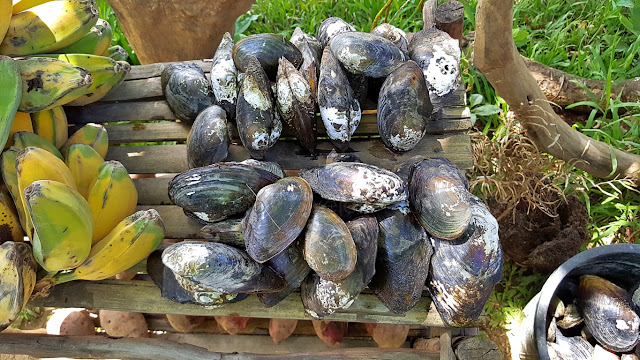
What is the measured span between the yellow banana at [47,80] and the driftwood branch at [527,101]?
0.97 m

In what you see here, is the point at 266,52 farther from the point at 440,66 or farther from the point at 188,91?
the point at 440,66

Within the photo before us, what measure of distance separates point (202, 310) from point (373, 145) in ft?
1.99

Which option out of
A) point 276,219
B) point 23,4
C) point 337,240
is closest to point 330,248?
point 337,240

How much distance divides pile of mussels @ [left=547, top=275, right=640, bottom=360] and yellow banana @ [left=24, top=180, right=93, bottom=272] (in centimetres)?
118

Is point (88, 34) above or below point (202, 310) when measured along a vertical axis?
above

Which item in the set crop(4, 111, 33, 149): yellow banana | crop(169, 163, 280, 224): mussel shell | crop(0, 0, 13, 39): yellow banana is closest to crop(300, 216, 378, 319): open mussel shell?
crop(169, 163, 280, 224): mussel shell

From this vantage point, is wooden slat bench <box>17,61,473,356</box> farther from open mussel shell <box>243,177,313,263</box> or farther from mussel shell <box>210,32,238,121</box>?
open mussel shell <box>243,177,313,263</box>

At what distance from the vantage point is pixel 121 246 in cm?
101

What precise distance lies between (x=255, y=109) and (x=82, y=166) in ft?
1.44

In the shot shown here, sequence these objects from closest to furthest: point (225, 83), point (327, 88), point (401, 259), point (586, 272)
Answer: point (401, 259) < point (327, 88) < point (225, 83) < point (586, 272)

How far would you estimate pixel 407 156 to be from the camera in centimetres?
123

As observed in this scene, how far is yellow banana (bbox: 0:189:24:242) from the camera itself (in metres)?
1.04

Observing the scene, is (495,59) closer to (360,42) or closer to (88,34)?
(360,42)

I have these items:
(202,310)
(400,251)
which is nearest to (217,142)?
(202,310)
